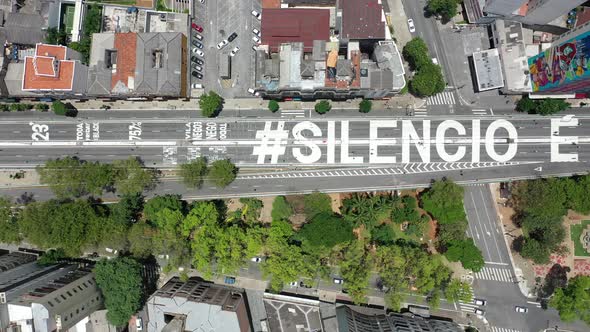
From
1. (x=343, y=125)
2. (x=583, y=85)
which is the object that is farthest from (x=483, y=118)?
(x=343, y=125)

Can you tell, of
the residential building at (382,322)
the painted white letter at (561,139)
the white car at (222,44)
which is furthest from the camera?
the white car at (222,44)

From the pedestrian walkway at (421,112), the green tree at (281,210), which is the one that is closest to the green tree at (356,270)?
the green tree at (281,210)

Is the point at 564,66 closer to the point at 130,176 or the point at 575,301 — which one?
the point at 575,301

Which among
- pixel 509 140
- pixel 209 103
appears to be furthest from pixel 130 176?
pixel 509 140

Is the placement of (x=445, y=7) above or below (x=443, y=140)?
above

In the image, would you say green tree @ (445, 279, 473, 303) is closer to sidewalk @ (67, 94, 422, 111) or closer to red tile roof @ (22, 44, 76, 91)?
sidewalk @ (67, 94, 422, 111)

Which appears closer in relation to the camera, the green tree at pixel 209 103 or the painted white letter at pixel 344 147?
the green tree at pixel 209 103

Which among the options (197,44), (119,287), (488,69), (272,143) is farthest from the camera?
(197,44)

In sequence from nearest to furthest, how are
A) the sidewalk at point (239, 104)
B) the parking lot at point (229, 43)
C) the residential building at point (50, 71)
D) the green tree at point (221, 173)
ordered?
the residential building at point (50, 71)
the green tree at point (221, 173)
the sidewalk at point (239, 104)
the parking lot at point (229, 43)

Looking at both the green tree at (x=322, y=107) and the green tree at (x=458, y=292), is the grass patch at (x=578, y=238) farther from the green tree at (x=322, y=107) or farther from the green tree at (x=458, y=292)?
the green tree at (x=322, y=107)
